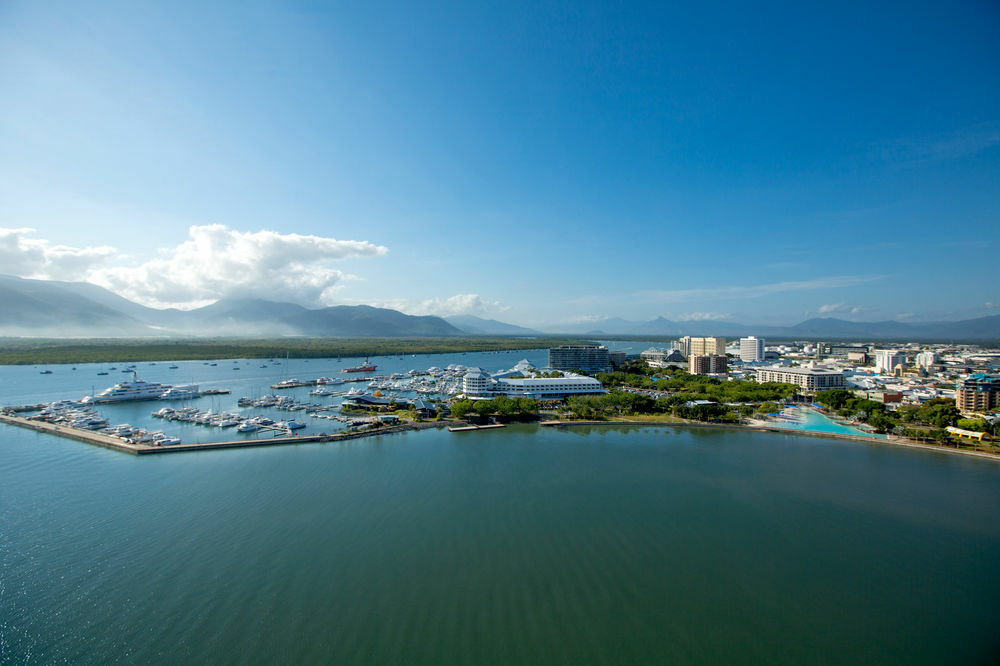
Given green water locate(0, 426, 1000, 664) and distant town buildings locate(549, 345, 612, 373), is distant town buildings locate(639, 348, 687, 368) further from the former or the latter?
green water locate(0, 426, 1000, 664)

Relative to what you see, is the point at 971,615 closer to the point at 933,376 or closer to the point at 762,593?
the point at 762,593

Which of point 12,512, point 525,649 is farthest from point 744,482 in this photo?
point 12,512

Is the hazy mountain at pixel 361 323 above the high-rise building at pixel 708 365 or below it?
above

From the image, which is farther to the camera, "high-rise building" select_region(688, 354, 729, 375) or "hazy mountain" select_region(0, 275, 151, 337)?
"hazy mountain" select_region(0, 275, 151, 337)

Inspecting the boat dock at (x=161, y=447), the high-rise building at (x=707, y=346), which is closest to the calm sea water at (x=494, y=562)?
the boat dock at (x=161, y=447)

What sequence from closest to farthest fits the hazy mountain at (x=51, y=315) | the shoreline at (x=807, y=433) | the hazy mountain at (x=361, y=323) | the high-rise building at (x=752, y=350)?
the shoreline at (x=807, y=433) < the high-rise building at (x=752, y=350) < the hazy mountain at (x=51, y=315) < the hazy mountain at (x=361, y=323)

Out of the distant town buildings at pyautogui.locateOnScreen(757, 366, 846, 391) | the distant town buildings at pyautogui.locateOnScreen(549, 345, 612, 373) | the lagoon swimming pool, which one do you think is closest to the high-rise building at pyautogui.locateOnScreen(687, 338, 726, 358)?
the distant town buildings at pyautogui.locateOnScreen(549, 345, 612, 373)

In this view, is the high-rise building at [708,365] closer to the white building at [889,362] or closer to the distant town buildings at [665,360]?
the distant town buildings at [665,360]

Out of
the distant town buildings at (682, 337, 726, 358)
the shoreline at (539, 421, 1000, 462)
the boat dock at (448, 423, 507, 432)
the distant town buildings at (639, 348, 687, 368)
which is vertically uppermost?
the distant town buildings at (682, 337, 726, 358)
